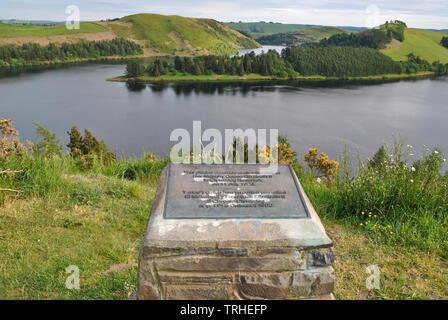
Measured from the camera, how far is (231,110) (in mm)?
54156

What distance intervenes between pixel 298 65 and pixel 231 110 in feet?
165

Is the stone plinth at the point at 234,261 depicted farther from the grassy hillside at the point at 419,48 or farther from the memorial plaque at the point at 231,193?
the grassy hillside at the point at 419,48

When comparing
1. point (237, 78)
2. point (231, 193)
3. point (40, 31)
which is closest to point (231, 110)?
point (237, 78)

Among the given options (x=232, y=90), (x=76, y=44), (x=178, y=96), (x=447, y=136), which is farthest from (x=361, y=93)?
(x=76, y=44)

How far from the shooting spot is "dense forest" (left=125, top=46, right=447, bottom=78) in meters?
89.9

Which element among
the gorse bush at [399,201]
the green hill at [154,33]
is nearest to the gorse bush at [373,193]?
the gorse bush at [399,201]

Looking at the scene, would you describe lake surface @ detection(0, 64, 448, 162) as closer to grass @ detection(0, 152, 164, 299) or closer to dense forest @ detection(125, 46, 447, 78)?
dense forest @ detection(125, 46, 447, 78)

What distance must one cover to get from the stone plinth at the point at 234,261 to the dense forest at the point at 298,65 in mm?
86273

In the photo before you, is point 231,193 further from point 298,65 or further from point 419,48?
point 419,48

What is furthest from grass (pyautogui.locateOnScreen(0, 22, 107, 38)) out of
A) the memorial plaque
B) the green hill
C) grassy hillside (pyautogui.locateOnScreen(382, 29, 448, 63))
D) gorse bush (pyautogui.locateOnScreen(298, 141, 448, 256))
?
gorse bush (pyautogui.locateOnScreen(298, 141, 448, 256))

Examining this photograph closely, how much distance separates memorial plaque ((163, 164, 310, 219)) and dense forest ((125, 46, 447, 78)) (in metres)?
85.3

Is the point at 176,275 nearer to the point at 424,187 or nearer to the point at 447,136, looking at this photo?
the point at 424,187

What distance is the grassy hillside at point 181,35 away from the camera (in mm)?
131625

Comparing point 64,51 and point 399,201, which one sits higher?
point 64,51
